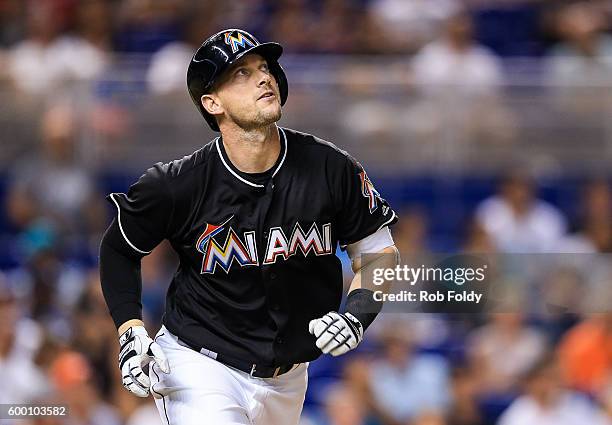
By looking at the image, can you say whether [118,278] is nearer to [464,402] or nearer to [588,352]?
[464,402]

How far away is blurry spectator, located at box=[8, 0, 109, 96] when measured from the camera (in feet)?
32.3

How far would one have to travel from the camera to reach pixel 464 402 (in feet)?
25.1

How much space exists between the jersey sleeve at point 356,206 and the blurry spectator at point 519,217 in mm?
4058

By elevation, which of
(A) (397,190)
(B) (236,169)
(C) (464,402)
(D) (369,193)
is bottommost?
(C) (464,402)

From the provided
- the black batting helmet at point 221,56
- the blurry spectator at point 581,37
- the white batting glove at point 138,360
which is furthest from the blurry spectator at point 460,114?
the white batting glove at point 138,360

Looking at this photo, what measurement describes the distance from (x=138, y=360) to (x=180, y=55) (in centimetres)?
558

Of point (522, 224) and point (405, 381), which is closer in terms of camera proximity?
point (405, 381)

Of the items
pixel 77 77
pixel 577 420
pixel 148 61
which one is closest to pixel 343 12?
pixel 148 61

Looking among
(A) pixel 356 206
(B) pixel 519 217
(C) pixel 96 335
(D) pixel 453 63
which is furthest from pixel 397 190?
(A) pixel 356 206

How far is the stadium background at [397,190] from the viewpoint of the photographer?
7.61 m

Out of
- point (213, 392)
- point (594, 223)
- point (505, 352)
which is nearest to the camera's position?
point (213, 392)

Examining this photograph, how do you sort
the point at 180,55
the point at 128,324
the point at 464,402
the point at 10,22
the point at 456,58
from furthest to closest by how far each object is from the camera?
the point at 10,22, the point at 180,55, the point at 456,58, the point at 464,402, the point at 128,324

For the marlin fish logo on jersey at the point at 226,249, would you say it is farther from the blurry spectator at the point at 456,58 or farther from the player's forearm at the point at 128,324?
the blurry spectator at the point at 456,58

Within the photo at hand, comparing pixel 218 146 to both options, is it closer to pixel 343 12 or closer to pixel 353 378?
pixel 353 378
